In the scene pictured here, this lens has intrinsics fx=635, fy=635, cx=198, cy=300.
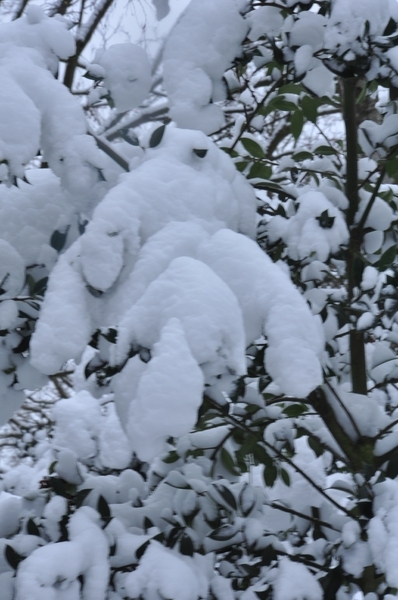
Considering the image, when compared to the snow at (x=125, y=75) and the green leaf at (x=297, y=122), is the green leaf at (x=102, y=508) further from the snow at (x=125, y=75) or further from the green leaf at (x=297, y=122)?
the green leaf at (x=297, y=122)

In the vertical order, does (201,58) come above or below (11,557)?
above

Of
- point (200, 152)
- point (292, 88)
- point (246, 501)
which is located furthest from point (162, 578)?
point (292, 88)

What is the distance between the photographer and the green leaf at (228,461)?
4.95 feet

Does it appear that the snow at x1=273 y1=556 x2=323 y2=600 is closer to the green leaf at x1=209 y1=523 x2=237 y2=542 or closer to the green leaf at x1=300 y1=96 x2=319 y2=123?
the green leaf at x1=209 y1=523 x2=237 y2=542

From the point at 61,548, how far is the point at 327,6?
122 centimetres

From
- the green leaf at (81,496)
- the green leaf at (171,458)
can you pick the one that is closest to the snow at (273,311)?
the green leaf at (81,496)

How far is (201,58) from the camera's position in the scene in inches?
50.3

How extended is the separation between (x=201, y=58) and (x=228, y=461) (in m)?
0.90

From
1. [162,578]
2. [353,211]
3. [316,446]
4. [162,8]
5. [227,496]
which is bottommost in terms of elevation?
[316,446]

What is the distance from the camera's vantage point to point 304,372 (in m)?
0.83

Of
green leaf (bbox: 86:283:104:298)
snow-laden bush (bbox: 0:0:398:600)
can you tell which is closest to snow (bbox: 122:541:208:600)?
snow-laden bush (bbox: 0:0:398:600)

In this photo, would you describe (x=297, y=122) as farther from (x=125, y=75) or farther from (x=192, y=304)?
(x=192, y=304)

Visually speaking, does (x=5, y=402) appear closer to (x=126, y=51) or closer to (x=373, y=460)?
(x=126, y=51)

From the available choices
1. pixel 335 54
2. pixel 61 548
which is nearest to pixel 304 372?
pixel 61 548
